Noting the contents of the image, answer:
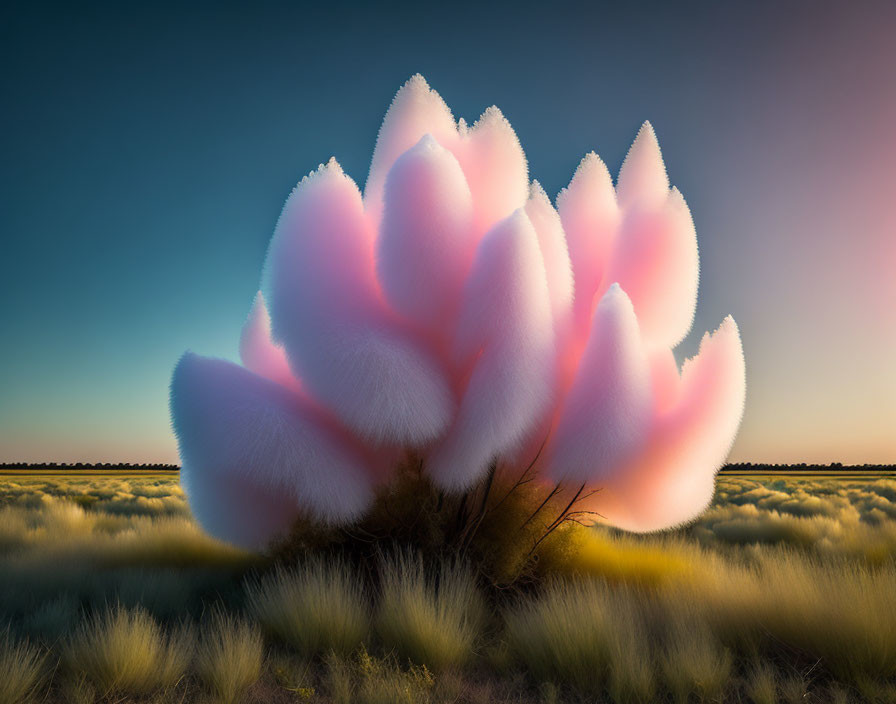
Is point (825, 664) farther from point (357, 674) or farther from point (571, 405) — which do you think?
point (357, 674)

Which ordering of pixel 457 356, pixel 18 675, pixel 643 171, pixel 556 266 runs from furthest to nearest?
pixel 643 171
pixel 556 266
pixel 457 356
pixel 18 675

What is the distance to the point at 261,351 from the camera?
5.77 meters

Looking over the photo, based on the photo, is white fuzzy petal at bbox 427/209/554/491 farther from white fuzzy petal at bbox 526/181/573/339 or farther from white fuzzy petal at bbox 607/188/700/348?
white fuzzy petal at bbox 607/188/700/348

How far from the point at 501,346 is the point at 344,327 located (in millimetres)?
1153

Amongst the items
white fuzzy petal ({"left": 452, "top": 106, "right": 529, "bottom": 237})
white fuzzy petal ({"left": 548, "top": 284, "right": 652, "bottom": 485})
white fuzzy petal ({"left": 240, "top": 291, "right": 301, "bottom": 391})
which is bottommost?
white fuzzy petal ({"left": 548, "top": 284, "right": 652, "bottom": 485})

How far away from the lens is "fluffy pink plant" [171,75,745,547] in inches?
153

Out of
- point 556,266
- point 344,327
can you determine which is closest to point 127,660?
point 344,327

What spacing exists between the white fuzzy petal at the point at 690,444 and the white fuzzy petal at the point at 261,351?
323 centimetres

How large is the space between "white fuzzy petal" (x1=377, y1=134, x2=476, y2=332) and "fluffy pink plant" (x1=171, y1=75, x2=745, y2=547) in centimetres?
1

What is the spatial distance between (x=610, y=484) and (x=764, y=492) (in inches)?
860

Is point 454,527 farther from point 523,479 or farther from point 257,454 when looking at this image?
point 257,454

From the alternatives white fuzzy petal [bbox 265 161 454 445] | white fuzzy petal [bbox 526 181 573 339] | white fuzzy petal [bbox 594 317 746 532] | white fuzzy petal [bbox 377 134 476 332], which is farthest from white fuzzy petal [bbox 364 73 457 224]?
white fuzzy petal [bbox 594 317 746 532]

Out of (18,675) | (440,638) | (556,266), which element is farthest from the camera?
(556,266)

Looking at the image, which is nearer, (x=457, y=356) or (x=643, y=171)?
(x=457, y=356)
